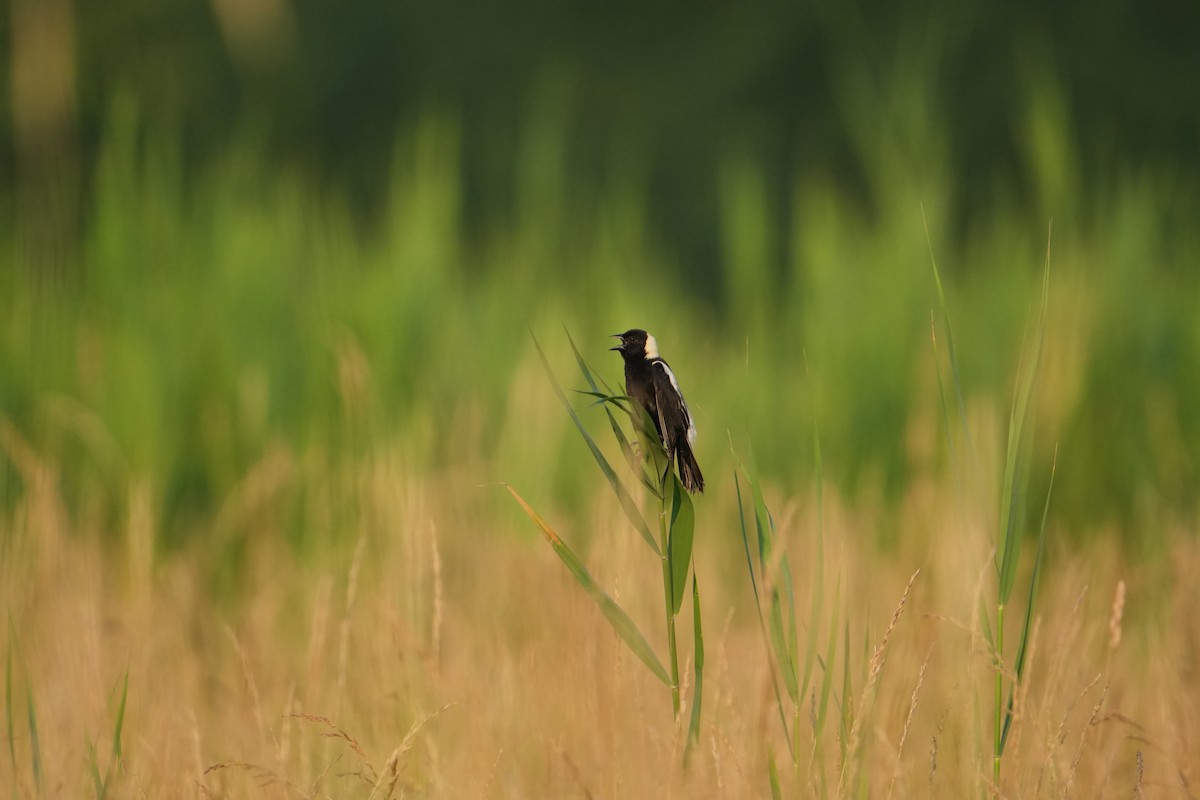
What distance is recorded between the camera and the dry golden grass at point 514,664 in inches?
61.1

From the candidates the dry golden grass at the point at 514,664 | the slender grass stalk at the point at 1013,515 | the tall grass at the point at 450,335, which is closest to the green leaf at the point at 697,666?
the dry golden grass at the point at 514,664

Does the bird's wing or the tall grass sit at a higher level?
the tall grass

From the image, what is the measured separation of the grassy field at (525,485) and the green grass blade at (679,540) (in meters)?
0.12

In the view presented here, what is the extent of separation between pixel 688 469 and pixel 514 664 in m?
1.30

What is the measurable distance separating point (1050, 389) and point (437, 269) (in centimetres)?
207

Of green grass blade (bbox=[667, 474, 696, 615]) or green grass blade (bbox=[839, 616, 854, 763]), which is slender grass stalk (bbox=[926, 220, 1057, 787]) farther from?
green grass blade (bbox=[667, 474, 696, 615])

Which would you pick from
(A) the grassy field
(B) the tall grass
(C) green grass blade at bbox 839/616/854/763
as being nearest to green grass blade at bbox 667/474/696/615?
(A) the grassy field

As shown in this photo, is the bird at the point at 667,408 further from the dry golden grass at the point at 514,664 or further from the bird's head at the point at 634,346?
the dry golden grass at the point at 514,664

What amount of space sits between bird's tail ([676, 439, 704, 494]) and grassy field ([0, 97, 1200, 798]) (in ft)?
0.41

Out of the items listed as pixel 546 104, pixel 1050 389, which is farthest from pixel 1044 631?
pixel 546 104

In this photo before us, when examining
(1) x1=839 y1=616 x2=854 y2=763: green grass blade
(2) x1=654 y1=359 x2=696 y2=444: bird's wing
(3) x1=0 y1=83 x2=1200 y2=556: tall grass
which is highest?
(3) x1=0 y1=83 x2=1200 y2=556: tall grass

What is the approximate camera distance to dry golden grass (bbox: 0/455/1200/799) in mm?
1553

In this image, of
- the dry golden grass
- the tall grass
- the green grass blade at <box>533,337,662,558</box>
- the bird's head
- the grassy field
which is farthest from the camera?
the tall grass

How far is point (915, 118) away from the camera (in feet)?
11.6
